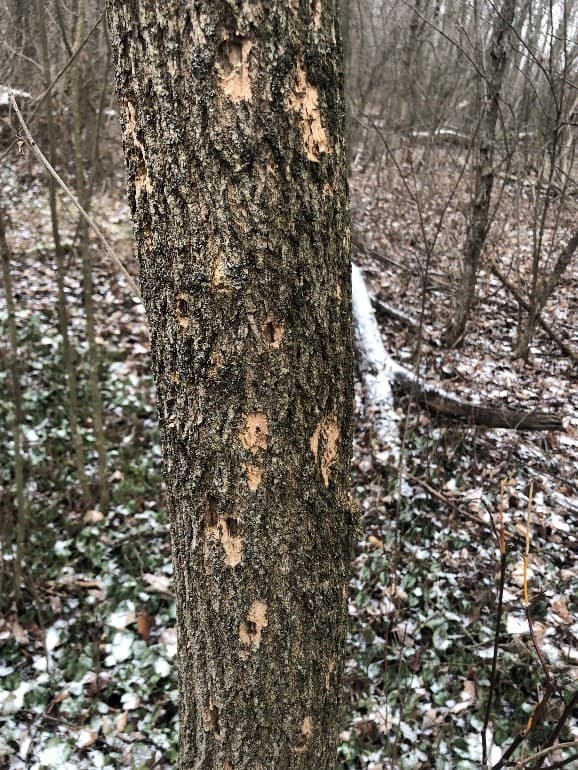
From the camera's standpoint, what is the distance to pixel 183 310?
3.67ft

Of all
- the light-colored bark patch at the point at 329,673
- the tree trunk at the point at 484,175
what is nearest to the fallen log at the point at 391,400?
the tree trunk at the point at 484,175

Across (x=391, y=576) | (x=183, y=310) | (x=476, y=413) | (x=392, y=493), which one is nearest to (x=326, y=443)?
(x=183, y=310)

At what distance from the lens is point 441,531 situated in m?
3.81

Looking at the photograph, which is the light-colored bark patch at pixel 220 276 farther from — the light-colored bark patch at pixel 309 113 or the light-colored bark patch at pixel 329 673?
the light-colored bark patch at pixel 329 673

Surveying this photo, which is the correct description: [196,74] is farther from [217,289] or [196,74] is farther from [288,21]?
[217,289]

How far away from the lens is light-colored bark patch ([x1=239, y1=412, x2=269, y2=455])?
1.13 meters

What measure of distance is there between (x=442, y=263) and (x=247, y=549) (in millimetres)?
6796

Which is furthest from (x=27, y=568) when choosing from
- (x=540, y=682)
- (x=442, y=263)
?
(x=442, y=263)

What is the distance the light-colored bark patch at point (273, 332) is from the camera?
3.59ft

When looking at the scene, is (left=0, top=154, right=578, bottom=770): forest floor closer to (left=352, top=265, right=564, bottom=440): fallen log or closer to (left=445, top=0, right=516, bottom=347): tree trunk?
(left=352, top=265, right=564, bottom=440): fallen log

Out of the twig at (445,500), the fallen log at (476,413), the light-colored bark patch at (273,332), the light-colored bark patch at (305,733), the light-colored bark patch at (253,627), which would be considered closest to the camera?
the light-colored bark patch at (273,332)

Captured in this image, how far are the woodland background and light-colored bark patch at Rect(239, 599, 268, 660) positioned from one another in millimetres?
310

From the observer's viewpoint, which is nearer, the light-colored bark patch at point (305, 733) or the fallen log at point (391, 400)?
the light-colored bark patch at point (305, 733)

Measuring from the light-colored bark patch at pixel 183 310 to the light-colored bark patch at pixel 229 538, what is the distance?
40 centimetres
